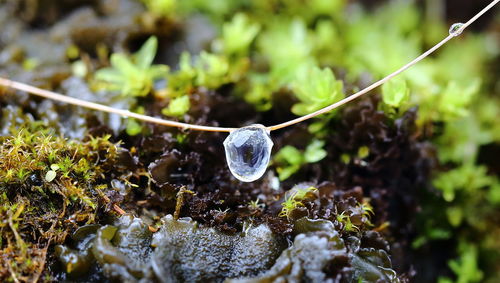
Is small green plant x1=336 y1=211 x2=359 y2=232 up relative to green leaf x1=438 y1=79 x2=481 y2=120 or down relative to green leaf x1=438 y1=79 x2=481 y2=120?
down

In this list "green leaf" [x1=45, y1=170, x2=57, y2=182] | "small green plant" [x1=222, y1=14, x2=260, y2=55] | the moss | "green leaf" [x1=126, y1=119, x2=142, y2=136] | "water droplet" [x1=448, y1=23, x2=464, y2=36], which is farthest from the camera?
"small green plant" [x1=222, y1=14, x2=260, y2=55]

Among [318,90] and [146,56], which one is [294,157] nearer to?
[318,90]

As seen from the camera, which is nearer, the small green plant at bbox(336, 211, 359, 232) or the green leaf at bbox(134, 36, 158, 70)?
the small green plant at bbox(336, 211, 359, 232)

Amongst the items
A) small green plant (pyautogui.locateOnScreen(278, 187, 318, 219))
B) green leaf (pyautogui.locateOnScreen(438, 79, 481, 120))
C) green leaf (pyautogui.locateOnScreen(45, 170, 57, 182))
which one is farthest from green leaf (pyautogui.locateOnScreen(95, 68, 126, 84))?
green leaf (pyautogui.locateOnScreen(438, 79, 481, 120))

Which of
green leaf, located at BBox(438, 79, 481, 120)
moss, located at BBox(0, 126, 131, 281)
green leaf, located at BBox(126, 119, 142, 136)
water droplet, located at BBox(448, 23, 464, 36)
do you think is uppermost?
water droplet, located at BBox(448, 23, 464, 36)

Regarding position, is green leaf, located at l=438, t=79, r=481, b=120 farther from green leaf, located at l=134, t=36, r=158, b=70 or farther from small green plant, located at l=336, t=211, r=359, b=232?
green leaf, located at l=134, t=36, r=158, b=70

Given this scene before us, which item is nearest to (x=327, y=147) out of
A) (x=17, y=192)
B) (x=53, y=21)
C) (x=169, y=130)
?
(x=169, y=130)

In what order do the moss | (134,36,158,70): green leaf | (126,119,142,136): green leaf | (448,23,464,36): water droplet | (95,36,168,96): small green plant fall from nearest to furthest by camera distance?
the moss
(448,23,464,36): water droplet
(126,119,142,136): green leaf
(95,36,168,96): small green plant
(134,36,158,70): green leaf
